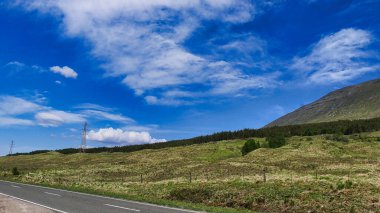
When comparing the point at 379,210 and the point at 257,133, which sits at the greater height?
the point at 257,133

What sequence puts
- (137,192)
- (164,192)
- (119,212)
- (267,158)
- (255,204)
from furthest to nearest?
(267,158)
(137,192)
(164,192)
(255,204)
(119,212)

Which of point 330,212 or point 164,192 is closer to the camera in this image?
point 330,212

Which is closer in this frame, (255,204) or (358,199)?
(358,199)

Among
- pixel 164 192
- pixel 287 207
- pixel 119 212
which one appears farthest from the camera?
pixel 164 192

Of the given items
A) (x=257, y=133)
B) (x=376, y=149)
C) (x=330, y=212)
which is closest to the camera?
(x=330, y=212)

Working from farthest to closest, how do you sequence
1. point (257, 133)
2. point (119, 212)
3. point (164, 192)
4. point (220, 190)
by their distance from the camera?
point (257, 133) < point (164, 192) < point (220, 190) < point (119, 212)

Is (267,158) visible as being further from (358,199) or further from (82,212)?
(82,212)

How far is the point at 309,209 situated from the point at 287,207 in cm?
135

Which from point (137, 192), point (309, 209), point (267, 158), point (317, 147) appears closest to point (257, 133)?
point (317, 147)

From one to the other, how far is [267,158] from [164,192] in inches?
2007

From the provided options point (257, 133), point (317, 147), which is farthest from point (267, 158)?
point (257, 133)

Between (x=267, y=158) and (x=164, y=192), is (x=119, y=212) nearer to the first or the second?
(x=164, y=192)

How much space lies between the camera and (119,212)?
736 inches

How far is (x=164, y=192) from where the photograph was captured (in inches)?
1304
